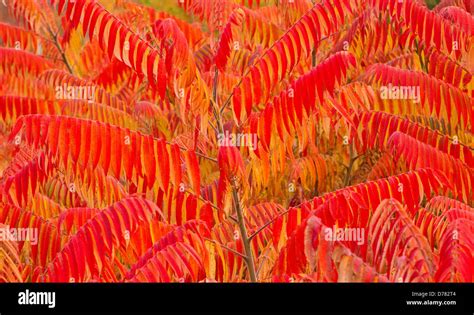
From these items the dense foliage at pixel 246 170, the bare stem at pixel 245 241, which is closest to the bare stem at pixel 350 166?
the dense foliage at pixel 246 170

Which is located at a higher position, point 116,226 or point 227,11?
point 227,11

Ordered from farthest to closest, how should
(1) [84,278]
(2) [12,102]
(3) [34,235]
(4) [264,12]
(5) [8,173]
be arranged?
(4) [264,12], (2) [12,102], (5) [8,173], (3) [34,235], (1) [84,278]

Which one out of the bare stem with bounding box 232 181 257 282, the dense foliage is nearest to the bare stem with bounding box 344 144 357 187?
the dense foliage

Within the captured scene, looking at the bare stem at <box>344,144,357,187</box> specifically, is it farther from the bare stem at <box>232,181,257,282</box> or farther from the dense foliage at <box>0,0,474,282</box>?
the bare stem at <box>232,181,257,282</box>

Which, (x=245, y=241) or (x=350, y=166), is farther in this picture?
(x=350, y=166)

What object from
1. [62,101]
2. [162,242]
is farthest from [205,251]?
[62,101]

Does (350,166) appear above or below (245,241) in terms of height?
above

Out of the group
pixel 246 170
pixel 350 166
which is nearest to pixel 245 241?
pixel 246 170

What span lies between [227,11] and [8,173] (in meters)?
1.40

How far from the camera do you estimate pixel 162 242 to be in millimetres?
2541

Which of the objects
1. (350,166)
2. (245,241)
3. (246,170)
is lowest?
(245,241)

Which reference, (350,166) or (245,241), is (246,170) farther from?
(350,166)

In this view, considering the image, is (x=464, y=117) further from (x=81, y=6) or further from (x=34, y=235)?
(x=34, y=235)

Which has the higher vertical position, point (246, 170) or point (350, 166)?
point (350, 166)
